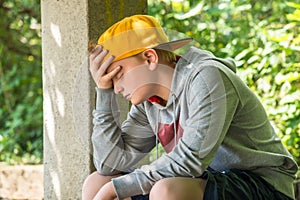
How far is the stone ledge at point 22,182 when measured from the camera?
436 cm

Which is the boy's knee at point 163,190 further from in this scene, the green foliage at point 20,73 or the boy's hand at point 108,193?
the green foliage at point 20,73

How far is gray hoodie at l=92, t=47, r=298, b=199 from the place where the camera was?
7.15 ft

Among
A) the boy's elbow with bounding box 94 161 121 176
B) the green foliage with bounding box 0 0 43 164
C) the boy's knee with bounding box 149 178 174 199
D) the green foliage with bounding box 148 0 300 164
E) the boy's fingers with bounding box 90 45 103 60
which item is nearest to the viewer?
the boy's knee with bounding box 149 178 174 199

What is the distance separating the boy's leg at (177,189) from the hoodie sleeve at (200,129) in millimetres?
67

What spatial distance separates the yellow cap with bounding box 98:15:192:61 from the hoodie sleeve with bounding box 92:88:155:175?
0.22 m

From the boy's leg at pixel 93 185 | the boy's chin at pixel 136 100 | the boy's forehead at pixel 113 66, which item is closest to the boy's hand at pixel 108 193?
the boy's leg at pixel 93 185

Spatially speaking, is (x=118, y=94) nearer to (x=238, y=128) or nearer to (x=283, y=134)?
(x=238, y=128)

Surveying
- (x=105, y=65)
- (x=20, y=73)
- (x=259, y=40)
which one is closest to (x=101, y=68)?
(x=105, y=65)

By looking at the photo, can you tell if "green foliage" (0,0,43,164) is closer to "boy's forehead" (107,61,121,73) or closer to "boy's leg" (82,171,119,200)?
"boy's leg" (82,171,119,200)

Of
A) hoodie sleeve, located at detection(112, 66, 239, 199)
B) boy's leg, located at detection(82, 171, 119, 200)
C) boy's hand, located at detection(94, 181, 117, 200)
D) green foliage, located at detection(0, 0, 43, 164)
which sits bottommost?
green foliage, located at detection(0, 0, 43, 164)

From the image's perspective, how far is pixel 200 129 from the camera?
217cm

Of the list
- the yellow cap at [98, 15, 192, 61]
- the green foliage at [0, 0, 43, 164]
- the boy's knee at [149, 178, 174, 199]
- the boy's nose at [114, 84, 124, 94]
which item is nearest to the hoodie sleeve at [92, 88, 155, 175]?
the boy's nose at [114, 84, 124, 94]

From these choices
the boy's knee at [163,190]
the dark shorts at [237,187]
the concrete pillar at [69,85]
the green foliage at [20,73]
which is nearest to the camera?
the boy's knee at [163,190]

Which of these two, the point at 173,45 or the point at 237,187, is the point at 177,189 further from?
the point at 173,45
